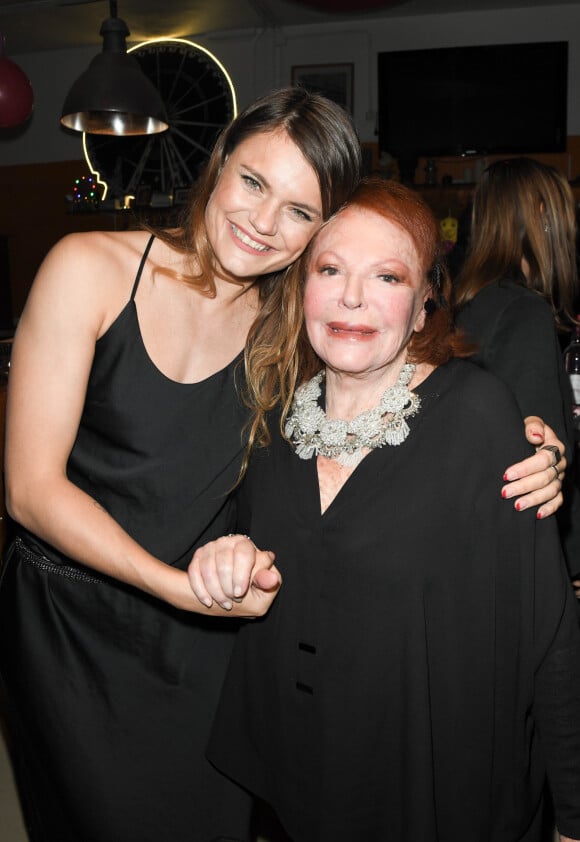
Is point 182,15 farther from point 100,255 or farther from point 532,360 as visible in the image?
point 100,255

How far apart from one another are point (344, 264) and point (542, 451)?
19.2 inches

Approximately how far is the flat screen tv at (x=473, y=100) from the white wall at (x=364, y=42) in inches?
5.5

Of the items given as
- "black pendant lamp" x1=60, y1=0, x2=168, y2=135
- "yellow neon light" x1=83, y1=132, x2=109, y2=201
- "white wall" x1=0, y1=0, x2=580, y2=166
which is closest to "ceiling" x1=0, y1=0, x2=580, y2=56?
"white wall" x1=0, y1=0, x2=580, y2=166

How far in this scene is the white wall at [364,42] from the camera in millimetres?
6477

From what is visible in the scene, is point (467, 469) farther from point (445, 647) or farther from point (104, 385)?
point (104, 385)

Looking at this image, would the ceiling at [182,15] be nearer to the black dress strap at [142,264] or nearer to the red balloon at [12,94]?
the red balloon at [12,94]

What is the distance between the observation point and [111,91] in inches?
187

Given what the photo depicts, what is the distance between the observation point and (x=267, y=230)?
4.65 ft

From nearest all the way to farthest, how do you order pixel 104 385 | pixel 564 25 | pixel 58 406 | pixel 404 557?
pixel 404 557, pixel 58 406, pixel 104 385, pixel 564 25

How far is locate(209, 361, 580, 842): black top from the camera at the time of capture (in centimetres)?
125

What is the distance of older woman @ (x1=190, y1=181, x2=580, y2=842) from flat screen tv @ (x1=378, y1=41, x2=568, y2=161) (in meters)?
5.87

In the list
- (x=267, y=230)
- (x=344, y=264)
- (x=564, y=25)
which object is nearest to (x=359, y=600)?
(x=344, y=264)

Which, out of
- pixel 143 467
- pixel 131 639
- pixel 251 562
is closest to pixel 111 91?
pixel 143 467

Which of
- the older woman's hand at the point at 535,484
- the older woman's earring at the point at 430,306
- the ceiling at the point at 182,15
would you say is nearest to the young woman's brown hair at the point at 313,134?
the older woman's earring at the point at 430,306
